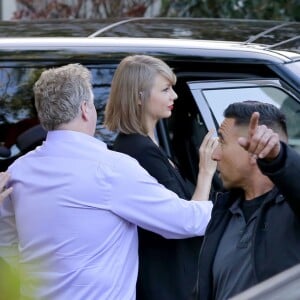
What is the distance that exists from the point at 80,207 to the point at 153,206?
28cm

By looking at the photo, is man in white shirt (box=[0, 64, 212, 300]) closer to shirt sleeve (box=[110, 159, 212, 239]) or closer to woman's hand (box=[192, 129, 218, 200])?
shirt sleeve (box=[110, 159, 212, 239])

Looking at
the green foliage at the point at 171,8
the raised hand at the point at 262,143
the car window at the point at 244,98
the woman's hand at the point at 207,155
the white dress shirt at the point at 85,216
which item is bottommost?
the green foliage at the point at 171,8

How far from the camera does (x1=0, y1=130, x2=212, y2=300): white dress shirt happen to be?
4055 millimetres

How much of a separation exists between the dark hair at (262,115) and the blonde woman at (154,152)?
2.16 ft

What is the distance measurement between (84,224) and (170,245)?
1.41 ft

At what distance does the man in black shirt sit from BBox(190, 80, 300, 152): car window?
78cm

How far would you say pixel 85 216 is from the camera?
4055 mm

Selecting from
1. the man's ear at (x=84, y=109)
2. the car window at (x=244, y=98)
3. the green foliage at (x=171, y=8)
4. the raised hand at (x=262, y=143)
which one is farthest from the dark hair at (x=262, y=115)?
the green foliage at (x=171, y=8)

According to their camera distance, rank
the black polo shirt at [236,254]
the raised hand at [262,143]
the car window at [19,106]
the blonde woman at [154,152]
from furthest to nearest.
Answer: the car window at [19,106] → the blonde woman at [154,152] → the black polo shirt at [236,254] → the raised hand at [262,143]

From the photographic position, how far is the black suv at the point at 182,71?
4504mm

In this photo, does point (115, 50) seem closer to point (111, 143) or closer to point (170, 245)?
point (111, 143)

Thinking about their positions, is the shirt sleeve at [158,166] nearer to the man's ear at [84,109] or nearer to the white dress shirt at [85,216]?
the white dress shirt at [85,216]

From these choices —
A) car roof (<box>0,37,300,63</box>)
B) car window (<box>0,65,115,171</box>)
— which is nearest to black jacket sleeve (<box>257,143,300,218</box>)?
car roof (<box>0,37,300,63</box>)

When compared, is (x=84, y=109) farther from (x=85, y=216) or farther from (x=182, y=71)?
(x=182, y=71)
